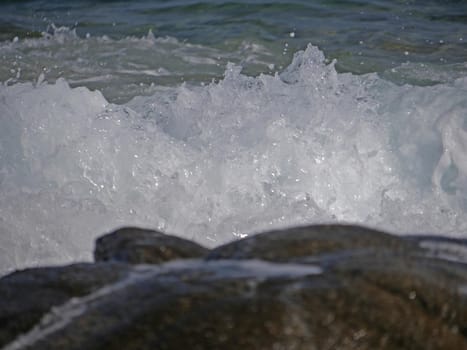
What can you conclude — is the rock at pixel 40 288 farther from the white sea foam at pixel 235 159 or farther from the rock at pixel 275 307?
the white sea foam at pixel 235 159

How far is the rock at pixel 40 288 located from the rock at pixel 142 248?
0.13 metres

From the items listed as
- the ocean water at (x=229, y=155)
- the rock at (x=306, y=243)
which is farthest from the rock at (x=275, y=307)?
the ocean water at (x=229, y=155)

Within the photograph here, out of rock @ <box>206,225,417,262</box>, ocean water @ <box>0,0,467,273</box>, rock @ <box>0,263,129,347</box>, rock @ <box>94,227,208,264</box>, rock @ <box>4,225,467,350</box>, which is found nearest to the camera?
rock @ <box>4,225,467,350</box>

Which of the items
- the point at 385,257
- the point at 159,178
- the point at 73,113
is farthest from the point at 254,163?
the point at 385,257

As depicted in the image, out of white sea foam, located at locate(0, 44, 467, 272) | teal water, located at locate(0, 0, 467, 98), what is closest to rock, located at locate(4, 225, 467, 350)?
white sea foam, located at locate(0, 44, 467, 272)

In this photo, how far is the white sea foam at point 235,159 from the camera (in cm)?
561

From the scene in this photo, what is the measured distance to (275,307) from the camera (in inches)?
97.4

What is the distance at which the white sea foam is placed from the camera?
221 inches

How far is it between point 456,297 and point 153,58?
24.1 ft

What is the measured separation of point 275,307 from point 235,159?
153 inches

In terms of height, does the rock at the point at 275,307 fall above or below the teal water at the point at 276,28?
above

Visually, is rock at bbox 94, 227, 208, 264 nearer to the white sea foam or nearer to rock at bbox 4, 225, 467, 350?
rock at bbox 4, 225, 467, 350

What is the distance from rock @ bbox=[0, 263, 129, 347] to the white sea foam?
7.73 ft

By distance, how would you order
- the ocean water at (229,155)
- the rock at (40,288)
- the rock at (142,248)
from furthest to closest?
the ocean water at (229,155)
the rock at (142,248)
the rock at (40,288)
